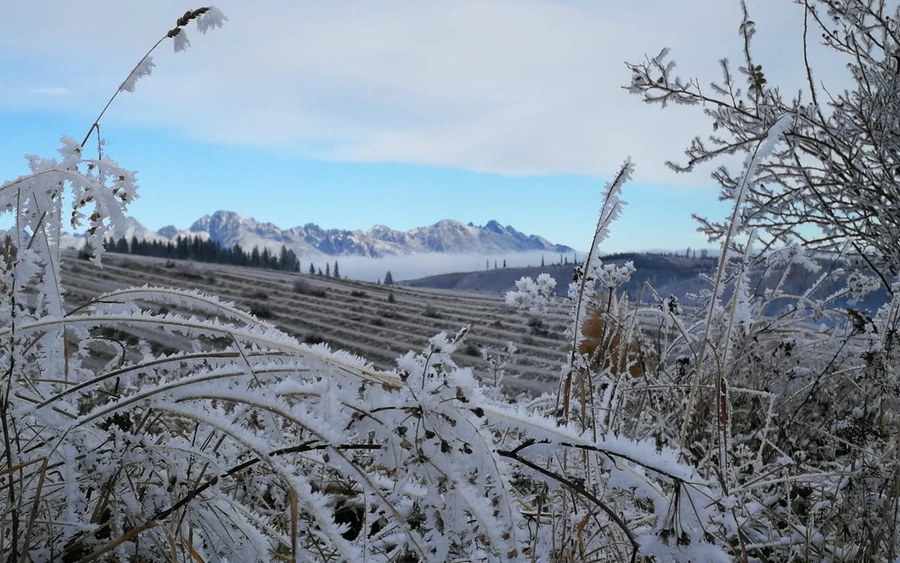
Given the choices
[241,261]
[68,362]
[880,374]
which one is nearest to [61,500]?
[68,362]

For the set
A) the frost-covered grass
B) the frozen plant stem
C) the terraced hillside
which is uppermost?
the frozen plant stem

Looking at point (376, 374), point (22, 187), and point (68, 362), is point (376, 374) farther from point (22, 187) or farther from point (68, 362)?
point (68, 362)

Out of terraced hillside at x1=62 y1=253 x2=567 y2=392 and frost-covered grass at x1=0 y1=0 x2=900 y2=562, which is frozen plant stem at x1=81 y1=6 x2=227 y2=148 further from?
terraced hillside at x1=62 y1=253 x2=567 y2=392

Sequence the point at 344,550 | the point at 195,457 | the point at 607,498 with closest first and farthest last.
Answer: the point at 344,550 < the point at 195,457 < the point at 607,498

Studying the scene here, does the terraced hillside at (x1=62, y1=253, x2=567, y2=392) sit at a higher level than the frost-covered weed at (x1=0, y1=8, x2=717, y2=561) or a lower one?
lower

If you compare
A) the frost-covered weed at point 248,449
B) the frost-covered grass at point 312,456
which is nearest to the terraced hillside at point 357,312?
the frost-covered grass at point 312,456

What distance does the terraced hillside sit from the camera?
10.8 m

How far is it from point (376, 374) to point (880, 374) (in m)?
1.80

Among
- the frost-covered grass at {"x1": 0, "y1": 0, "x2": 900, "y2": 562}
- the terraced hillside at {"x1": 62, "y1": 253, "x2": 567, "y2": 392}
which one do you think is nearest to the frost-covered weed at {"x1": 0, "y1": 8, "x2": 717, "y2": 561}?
the frost-covered grass at {"x1": 0, "y1": 0, "x2": 900, "y2": 562}

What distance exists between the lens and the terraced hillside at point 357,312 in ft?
35.5

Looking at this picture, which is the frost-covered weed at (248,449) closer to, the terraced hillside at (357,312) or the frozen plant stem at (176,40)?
the frozen plant stem at (176,40)

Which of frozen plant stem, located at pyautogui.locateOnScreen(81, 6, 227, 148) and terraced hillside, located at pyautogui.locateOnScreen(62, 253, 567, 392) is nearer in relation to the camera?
frozen plant stem, located at pyautogui.locateOnScreen(81, 6, 227, 148)

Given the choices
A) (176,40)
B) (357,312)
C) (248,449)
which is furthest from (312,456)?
(357,312)

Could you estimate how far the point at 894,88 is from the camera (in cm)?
317
